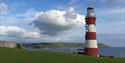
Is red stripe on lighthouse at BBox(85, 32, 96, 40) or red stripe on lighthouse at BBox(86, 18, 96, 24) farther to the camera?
red stripe on lighthouse at BBox(86, 18, 96, 24)

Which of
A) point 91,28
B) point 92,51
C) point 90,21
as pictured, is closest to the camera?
point 91,28

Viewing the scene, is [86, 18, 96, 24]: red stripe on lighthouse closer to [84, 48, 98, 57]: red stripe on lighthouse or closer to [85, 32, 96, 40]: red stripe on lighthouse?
[85, 32, 96, 40]: red stripe on lighthouse

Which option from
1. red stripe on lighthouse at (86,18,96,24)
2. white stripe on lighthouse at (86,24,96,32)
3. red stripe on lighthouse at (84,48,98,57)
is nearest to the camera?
white stripe on lighthouse at (86,24,96,32)

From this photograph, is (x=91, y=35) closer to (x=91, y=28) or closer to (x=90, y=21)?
(x=91, y=28)

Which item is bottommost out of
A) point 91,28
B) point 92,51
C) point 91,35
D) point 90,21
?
point 92,51

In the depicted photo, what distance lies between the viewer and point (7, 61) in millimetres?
36781

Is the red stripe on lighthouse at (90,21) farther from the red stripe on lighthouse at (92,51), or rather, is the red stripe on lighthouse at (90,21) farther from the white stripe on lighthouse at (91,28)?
the red stripe on lighthouse at (92,51)

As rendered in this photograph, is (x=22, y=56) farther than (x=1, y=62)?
Yes

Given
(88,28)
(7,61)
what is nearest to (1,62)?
(7,61)

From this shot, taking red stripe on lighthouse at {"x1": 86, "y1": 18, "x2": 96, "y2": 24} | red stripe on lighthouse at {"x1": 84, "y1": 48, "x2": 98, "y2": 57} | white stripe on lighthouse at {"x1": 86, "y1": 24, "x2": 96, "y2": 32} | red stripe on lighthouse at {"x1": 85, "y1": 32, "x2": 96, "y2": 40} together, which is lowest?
red stripe on lighthouse at {"x1": 84, "y1": 48, "x2": 98, "y2": 57}

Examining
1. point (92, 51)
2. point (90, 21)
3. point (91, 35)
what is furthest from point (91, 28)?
point (92, 51)

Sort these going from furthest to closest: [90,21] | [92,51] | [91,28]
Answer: [92,51]
[90,21]
[91,28]

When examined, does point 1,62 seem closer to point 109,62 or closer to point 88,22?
point 109,62

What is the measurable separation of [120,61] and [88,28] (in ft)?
26.2
